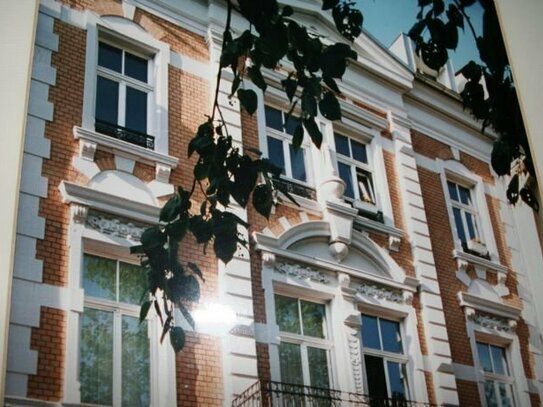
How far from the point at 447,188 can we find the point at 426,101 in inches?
40.4

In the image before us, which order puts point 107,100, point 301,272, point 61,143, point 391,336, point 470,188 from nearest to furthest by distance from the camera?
point 61,143
point 107,100
point 301,272
point 391,336
point 470,188

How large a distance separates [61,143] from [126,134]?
2.17 feet

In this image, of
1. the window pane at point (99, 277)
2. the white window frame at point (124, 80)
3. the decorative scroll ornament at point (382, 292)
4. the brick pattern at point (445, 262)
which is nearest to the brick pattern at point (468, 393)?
the brick pattern at point (445, 262)

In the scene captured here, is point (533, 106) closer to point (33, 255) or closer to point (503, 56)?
point (503, 56)

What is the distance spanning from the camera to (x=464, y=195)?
9.42m

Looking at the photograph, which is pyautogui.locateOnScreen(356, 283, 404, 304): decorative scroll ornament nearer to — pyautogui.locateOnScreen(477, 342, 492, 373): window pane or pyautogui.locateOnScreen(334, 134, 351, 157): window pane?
pyautogui.locateOnScreen(477, 342, 492, 373): window pane

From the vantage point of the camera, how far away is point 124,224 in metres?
5.89

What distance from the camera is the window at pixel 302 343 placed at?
6.39 metres

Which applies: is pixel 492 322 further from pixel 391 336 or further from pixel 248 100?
pixel 248 100

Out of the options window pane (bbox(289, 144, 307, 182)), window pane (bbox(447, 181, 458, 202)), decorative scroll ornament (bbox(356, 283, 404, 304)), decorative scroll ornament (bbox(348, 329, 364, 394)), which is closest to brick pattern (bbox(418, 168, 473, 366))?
window pane (bbox(447, 181, 458, 202))

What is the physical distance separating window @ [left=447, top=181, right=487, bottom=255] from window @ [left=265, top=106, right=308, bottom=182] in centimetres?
219

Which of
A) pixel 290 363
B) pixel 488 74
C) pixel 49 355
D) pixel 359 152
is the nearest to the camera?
pixel 488 74

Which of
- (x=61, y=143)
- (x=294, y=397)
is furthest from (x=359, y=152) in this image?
(x=61, y=143)

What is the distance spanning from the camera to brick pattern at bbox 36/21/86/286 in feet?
17.5
